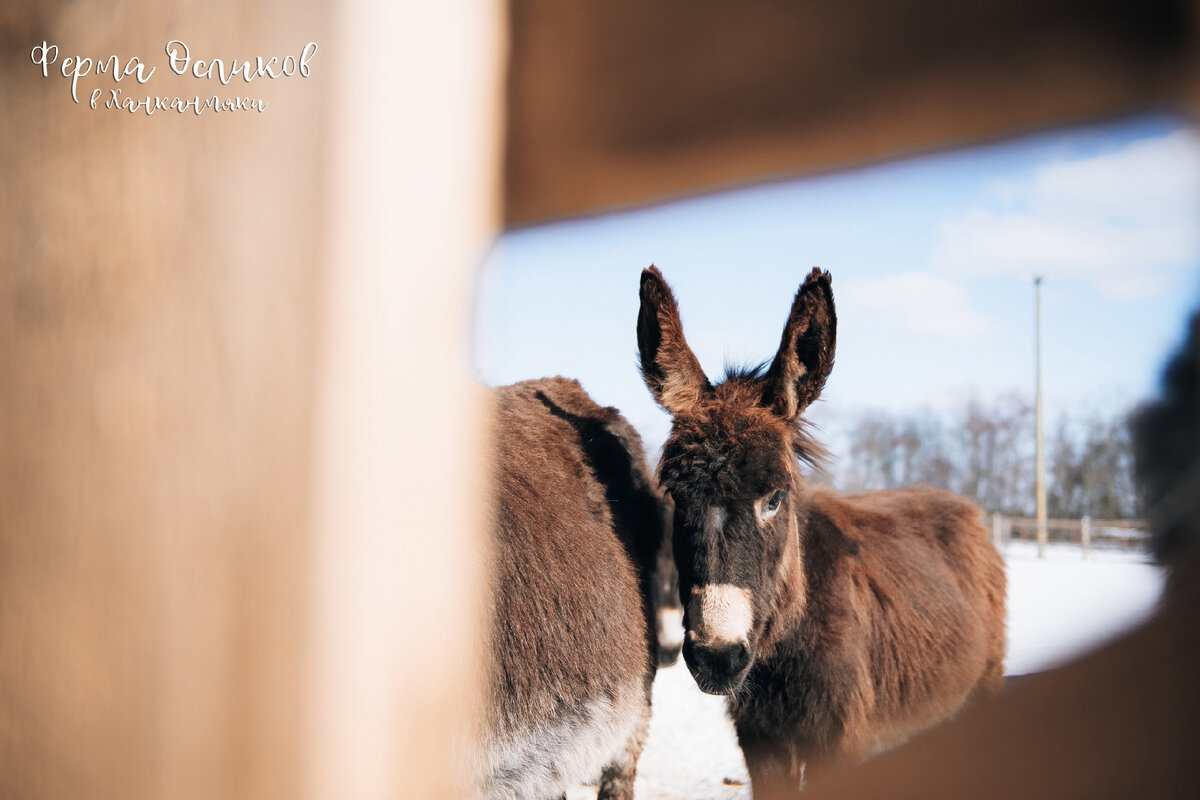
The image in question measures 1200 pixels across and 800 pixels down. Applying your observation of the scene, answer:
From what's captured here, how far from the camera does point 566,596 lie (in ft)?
4.50

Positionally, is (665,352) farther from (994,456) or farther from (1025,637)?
(1025,637)

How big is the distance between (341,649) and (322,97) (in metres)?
0.53

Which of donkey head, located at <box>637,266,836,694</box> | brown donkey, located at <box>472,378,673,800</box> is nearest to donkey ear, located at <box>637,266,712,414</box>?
donkey head, located at <box>637,266,836,694</box>

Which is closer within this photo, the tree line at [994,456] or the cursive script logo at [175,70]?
the cursive script logo at [175,70]

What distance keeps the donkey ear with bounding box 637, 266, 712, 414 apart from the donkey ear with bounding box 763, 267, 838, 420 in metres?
0.15

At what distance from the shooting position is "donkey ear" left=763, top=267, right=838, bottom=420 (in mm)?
1313

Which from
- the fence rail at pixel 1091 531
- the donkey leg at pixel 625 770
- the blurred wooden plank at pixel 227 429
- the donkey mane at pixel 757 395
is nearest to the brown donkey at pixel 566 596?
the donkey leg at pixel 625 770

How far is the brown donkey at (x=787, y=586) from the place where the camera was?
133 cm

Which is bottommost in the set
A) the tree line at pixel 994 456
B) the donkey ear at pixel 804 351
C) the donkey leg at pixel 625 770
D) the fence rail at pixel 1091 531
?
the donkey leg at pixel 625 770

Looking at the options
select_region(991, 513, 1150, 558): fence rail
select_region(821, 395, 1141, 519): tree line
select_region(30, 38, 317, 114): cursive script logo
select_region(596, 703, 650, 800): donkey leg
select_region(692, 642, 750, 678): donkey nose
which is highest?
select_region(30, 38, 317, 114): cursive script logo

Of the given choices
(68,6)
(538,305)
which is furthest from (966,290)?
(68,6)

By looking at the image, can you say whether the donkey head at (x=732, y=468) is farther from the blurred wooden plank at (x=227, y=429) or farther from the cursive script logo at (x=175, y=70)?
the cursive script logo at (x=175, y=70)

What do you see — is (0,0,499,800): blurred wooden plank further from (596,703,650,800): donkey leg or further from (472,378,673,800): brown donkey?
(596,703,650,800): donkey leg

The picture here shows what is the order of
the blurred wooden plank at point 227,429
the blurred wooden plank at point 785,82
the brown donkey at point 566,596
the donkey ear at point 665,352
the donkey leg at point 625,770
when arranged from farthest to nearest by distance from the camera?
the donkey leg at point 625,770, the donkey ear at point 665,352, the brown donkey at point 566,596, the blurred wooden plank at point 785,82, the blurred wooden plank at point 227,429
